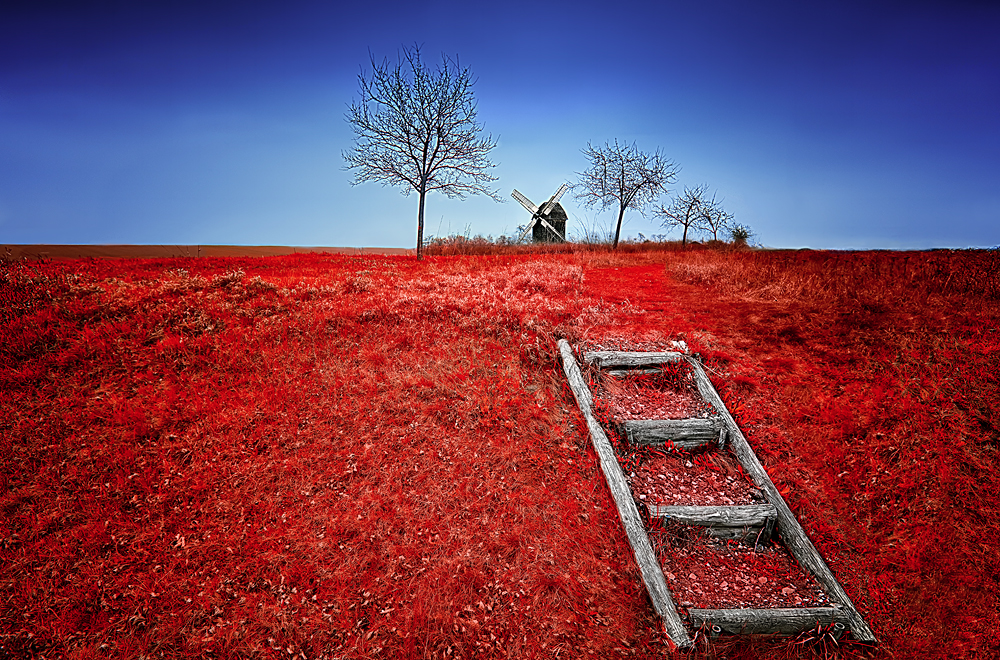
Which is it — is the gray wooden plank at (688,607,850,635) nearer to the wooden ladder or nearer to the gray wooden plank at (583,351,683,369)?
the wooden ladder

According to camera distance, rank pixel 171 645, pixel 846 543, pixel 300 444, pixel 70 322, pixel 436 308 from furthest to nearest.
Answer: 1. pixel 436 308
2. pixel 70 322
3. pixel 300 444
4. pixel 846 543
5. pixel 171 645

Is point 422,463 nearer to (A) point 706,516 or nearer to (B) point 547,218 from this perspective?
(A) point 706,516

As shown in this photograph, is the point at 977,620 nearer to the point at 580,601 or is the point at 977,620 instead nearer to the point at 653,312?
the point at 580,601

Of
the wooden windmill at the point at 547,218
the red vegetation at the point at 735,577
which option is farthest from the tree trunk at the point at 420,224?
the red vegetation at the point at 735,577

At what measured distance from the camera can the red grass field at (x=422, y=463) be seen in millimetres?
4262

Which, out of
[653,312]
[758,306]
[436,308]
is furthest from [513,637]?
[758,306]

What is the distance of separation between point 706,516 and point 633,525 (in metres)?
0.90

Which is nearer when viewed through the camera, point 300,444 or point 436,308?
point 300,444

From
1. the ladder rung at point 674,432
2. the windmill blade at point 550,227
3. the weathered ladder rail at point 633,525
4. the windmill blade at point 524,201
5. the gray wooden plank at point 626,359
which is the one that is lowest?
the weathered ladder rail at point 633,525

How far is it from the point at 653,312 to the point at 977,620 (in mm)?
5711

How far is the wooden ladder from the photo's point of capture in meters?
4.16

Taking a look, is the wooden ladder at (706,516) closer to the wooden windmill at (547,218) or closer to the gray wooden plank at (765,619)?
the gray wooden plank at (765,619)

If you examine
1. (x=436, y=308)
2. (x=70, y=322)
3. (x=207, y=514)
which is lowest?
(x=207, y=514)

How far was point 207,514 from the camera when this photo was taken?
5105mm
